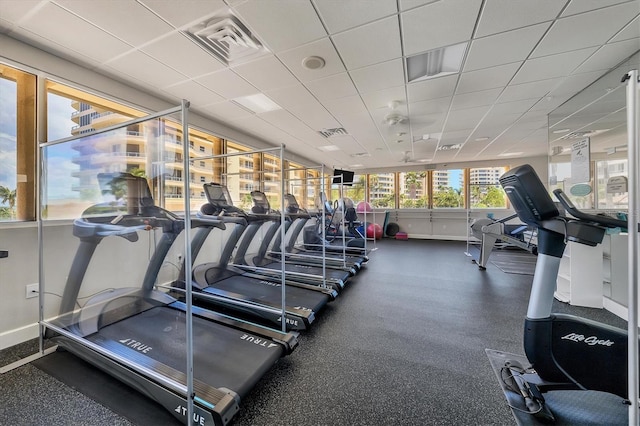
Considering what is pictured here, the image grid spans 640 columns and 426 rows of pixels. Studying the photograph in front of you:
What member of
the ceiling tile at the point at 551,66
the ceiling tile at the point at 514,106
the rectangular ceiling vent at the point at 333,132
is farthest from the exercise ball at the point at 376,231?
the ceiling tile at the point at 551,66

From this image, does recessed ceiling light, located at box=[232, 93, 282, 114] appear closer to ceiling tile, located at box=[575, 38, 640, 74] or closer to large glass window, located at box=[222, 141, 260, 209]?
large glass window, located at box=[222, 141, 260, 209]

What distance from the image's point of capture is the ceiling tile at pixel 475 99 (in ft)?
Result: 10.9

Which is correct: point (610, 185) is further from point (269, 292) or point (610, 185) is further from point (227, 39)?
point (227, 39)

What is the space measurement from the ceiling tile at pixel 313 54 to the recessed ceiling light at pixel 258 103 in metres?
0.84

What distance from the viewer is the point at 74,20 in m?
1.97

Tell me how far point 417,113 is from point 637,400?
3875 mm

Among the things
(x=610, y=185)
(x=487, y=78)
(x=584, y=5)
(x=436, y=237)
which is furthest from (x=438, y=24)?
(x=436, y=237)

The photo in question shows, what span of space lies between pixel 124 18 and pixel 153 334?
8.51ft

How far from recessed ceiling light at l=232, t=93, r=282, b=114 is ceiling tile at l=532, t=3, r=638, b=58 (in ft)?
10.2

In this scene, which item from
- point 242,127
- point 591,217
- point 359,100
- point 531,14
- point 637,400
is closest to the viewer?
point 637,400

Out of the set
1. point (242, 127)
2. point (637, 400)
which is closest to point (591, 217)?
point (637, 400)

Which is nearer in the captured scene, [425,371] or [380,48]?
[425,371]

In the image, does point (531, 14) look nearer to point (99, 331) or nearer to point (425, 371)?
point (425, 371)

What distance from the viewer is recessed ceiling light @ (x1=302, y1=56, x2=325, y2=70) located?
2.46 metres
